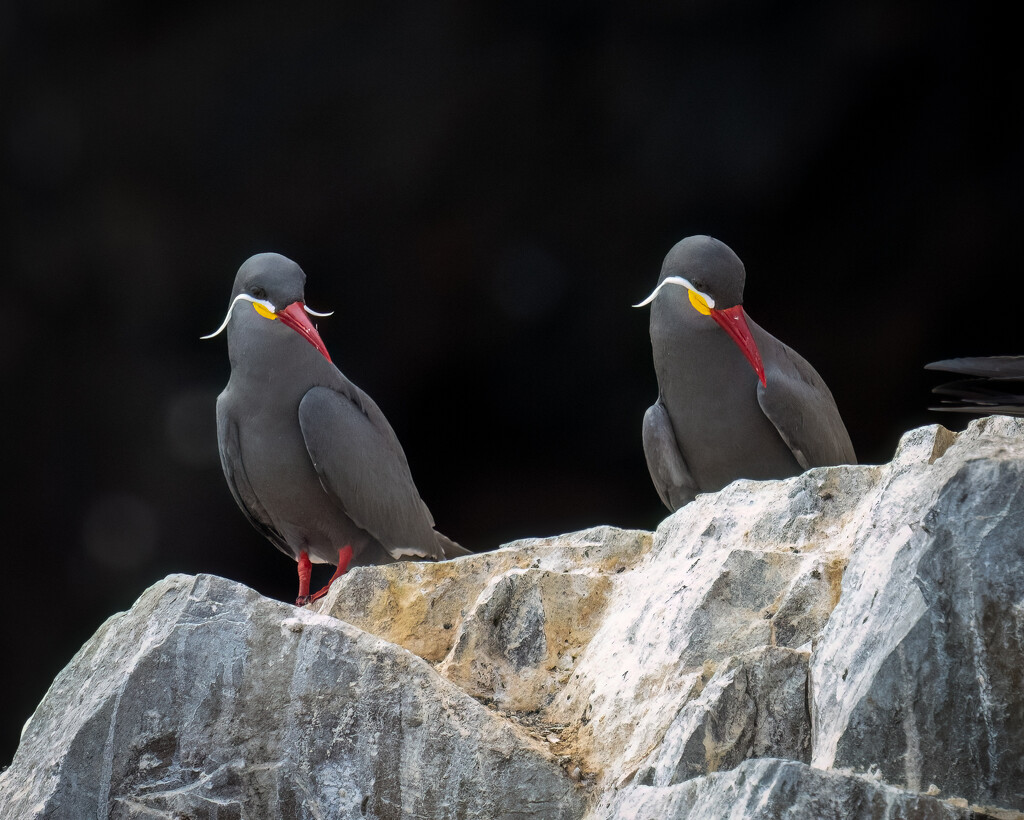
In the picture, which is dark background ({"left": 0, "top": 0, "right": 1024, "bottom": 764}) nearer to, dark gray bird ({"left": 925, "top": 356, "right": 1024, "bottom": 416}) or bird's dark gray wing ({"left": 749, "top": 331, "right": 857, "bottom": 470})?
bird's dark gray wing ({"left": 749, "top": 331, "right": 857, "bottom": 470})

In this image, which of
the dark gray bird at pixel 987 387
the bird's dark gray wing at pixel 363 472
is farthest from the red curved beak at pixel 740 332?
the dark gray bird at pixel 987 387

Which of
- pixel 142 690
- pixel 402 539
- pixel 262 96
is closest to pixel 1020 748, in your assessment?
pixel 142 690

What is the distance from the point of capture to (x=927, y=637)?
112 inches

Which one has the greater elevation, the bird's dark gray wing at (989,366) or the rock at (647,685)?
the bird's dark gray wing at (989,366)

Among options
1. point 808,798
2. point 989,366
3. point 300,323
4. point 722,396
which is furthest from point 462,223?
point 808,798

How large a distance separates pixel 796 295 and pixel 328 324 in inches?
120

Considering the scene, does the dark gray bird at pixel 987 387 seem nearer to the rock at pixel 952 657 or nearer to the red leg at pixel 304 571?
the rock at pixel 952 657

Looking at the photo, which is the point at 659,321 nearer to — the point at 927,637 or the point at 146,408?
the point at 927,637

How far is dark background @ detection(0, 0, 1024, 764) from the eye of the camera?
7594 mm

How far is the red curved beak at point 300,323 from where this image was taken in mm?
5797

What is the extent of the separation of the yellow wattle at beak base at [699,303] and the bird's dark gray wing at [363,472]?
1.63 m

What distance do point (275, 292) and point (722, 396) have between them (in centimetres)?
211

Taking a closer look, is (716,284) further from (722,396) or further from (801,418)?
(801,418)

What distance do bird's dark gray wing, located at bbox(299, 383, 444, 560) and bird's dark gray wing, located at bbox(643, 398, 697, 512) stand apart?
1.18 m
